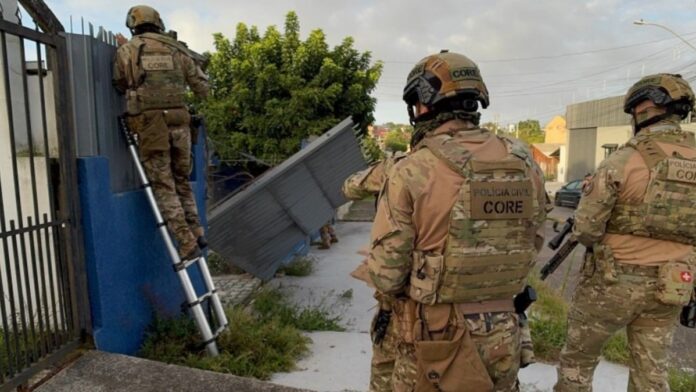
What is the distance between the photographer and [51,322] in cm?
268

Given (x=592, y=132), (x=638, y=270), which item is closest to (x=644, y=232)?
(x=638, y=270)

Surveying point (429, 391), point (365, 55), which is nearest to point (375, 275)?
point (429, 391)

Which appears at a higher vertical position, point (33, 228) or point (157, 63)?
point (157, 63)

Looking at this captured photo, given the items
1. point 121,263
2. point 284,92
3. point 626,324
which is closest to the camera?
point 626,324

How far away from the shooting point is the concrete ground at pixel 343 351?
336 centimetres

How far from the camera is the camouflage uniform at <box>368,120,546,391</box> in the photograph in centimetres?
189

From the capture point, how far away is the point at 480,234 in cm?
188

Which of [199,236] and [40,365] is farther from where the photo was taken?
[199,236]

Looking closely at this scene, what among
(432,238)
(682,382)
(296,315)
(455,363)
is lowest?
(682,382)

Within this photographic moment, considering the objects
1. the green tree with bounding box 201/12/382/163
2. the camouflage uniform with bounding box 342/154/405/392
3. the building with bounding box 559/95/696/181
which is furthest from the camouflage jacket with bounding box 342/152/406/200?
the building with bounding box 559/95/696/181

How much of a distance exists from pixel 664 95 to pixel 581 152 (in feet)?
112

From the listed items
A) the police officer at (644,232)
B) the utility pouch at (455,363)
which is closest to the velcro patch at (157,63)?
the utility pouch at (455,363)

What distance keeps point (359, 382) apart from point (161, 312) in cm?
152

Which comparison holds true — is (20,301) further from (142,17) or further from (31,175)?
(142,17)
